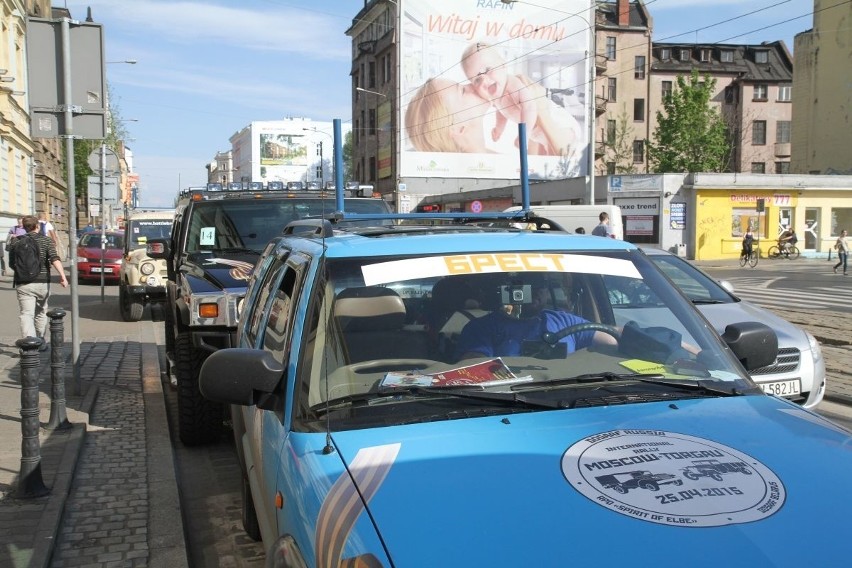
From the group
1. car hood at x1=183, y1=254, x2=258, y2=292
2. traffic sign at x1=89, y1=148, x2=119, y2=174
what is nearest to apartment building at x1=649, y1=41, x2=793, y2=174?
traffic sign at x1=89, y1=148, x2=119, y2=174

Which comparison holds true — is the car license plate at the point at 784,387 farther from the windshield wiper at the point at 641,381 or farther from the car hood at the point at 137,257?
the car hood at the point at 137,257

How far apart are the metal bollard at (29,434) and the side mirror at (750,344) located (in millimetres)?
3943

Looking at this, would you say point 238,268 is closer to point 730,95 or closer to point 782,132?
point 730,95

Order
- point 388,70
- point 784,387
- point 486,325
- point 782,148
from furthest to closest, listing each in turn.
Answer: point 782,148
point 388,70
point 784,387
point 486,325

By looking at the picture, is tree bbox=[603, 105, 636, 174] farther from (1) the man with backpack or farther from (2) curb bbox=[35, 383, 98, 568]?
(2) curb bbox=[35, 383, 98, 568]

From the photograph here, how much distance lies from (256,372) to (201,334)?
359cm

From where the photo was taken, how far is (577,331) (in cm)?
331

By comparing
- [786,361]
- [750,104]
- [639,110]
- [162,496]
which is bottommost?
[162,496]

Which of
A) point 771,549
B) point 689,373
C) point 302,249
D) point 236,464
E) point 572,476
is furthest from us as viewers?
point 236,464

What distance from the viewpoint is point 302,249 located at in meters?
3.57

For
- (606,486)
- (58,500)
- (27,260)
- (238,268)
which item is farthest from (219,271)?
(606,486)

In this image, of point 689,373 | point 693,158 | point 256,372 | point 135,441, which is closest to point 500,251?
point 689,373

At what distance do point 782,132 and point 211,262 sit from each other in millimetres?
64824

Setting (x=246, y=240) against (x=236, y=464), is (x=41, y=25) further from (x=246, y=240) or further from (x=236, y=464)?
(x=236, y=464)
